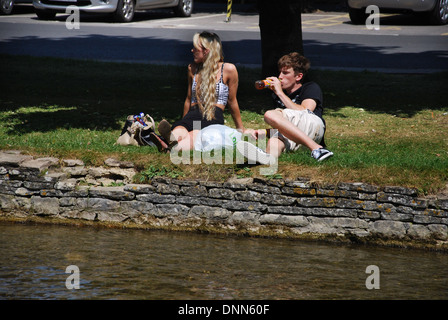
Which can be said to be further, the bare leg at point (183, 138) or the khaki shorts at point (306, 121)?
the bare leg at point (183, 138)

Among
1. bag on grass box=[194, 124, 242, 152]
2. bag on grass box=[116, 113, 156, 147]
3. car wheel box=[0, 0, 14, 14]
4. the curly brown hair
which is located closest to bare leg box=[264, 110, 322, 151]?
bag on grass box=[194, 124, 242, 152]

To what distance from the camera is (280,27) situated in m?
10.4

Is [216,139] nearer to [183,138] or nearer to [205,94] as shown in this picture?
[183,138]

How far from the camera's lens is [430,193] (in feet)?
21.3

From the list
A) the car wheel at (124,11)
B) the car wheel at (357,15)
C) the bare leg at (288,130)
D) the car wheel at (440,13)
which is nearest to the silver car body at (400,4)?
the car wheel at (440,13)

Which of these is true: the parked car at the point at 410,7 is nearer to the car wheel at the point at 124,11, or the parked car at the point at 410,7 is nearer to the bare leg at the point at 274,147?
the car wheel at the point at 124,11

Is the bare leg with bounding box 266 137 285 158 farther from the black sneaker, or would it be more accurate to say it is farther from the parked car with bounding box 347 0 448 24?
the parked car with bounding box 347 0 448 24

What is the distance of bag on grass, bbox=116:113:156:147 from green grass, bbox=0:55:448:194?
16 centimetres

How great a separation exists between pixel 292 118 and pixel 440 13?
14200 millimetres

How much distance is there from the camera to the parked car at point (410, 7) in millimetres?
18297

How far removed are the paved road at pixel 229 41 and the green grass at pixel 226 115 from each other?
1.23m

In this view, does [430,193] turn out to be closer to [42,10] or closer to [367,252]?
[367,252]
